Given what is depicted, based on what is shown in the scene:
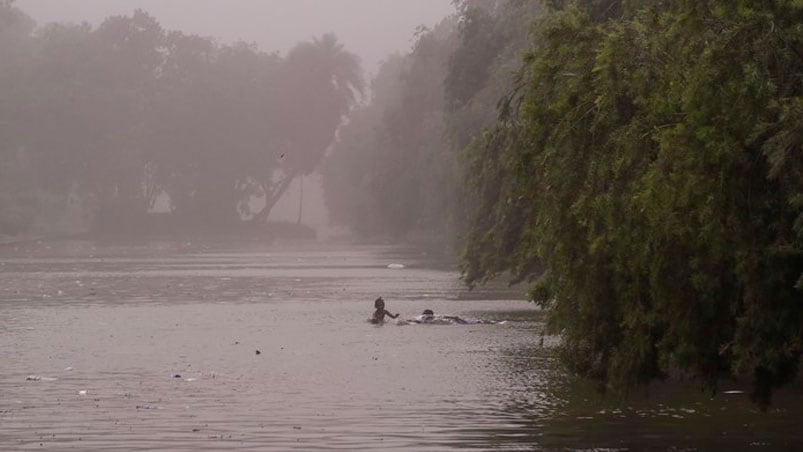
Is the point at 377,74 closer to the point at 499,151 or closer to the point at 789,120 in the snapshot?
the point at 499,151

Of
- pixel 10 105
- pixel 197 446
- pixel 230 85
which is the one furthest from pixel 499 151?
pixel 230 85

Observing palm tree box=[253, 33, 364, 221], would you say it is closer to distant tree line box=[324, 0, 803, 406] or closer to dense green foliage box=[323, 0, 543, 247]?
dense green foliage box=[323, 0, 543, 247]

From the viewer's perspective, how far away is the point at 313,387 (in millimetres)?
23344

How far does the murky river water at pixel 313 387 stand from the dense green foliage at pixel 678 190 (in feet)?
5.16

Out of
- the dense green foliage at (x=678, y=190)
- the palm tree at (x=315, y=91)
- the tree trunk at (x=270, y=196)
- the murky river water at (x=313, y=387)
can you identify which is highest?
the palm tree at (x=315, y=91)

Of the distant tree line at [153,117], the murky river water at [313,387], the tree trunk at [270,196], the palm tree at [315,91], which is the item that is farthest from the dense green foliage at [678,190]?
the palm tree at [315,91]

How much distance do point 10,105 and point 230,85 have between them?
2359 centimetres

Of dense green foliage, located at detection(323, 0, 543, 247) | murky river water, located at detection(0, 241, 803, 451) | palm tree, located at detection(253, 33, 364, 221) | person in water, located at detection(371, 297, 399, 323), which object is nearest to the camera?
murky river water, located at detection(0, 241, 803, 451)

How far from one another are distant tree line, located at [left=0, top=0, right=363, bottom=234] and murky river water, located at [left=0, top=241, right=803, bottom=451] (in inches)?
3651

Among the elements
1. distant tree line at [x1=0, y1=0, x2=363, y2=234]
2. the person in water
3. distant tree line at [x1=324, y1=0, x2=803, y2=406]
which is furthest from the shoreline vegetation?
distant tree line at [x1=0, y1=0, x2=363, y2=234]

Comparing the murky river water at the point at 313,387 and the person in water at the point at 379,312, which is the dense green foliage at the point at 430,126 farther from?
the murky river water at the point at 313,387

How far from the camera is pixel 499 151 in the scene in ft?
102

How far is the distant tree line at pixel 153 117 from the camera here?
443ft

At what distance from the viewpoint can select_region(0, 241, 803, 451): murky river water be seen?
60.1 ft
